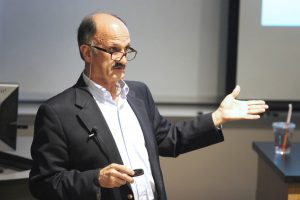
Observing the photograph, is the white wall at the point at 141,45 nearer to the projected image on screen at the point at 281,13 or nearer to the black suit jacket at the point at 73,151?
the projected image on screen at the point at 281,13

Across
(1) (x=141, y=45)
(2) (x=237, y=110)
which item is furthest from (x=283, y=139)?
(1) (x=141, y=45)

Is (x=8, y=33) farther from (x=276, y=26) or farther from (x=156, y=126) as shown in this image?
(x=276, y=26)

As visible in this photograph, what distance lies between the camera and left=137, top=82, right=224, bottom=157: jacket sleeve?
1.70 m

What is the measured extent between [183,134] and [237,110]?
23 cm

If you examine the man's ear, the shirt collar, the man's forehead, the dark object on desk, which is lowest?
the dark object on desk

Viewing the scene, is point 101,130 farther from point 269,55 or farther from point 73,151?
point 269,55

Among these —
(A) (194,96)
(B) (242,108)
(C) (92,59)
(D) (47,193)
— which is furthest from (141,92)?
(A) (194,96)

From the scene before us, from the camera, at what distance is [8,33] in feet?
9.27

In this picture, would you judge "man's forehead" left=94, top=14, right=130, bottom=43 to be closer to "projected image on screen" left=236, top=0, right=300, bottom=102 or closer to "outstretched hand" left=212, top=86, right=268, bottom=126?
"outstretched hand" left=212, top=86, right=268, bottom=126

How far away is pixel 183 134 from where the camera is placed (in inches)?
68.4

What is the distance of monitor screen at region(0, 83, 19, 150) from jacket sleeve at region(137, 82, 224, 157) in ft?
2.49

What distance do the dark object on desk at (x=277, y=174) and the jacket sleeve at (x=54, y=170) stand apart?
857mm

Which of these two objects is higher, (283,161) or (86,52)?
(86,52)

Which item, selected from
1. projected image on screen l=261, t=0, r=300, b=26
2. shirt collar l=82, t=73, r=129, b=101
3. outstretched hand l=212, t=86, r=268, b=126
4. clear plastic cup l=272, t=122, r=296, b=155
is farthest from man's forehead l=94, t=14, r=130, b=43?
projected image on screen l=261, t=0, r=300, b=26
